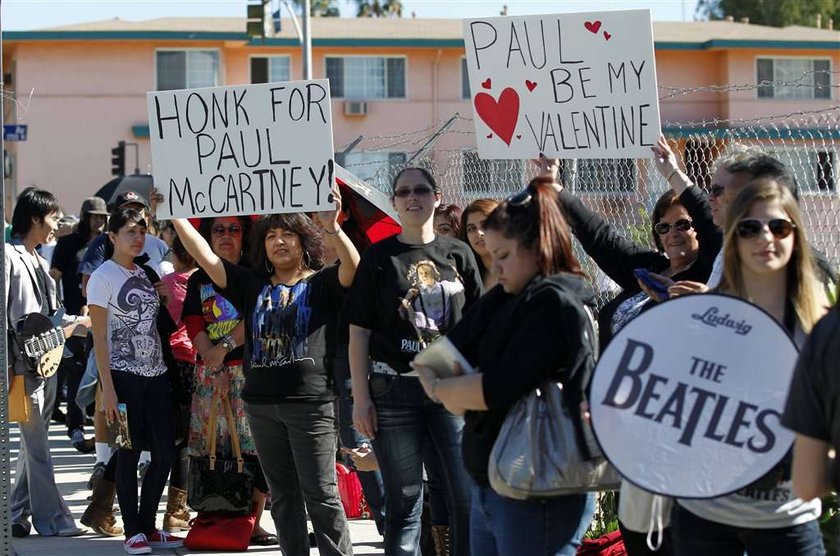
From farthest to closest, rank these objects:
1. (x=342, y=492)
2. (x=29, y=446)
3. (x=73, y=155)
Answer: (x=73, y=155), (x=342, y=492), (x=29, y=446)

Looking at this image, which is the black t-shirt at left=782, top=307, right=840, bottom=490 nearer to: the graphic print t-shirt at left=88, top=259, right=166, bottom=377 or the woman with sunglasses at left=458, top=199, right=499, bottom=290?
the woman with sunglasses at left=458, top=199, right=499, bottom=290

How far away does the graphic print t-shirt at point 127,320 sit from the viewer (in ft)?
24.1

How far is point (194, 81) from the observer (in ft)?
124

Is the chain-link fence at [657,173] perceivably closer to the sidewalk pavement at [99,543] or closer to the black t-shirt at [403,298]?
the black t-shirt at [403,298]

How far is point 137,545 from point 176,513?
0.70 meters

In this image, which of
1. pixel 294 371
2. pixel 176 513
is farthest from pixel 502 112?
pixel 176 513

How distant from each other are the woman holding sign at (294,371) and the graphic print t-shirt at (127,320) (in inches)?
47.6

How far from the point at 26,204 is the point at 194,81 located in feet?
99.7

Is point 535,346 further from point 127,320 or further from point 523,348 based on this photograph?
point 127,320

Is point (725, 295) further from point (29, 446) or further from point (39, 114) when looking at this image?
point (39, 114)

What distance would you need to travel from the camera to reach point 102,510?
26.1ft

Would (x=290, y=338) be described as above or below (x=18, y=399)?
above

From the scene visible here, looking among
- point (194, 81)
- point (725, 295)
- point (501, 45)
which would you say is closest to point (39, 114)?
point (194, 81)

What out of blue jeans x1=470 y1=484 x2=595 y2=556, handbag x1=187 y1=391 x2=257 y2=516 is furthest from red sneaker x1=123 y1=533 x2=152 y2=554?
blue jeans x1=470 y1=484 x2=595 y2=556
